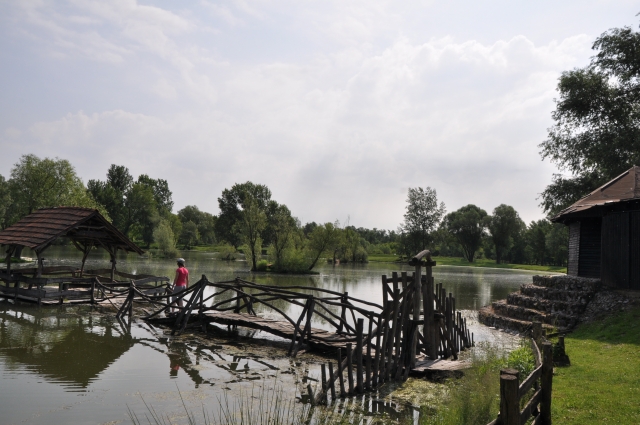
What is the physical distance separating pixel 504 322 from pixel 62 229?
17.5 metres

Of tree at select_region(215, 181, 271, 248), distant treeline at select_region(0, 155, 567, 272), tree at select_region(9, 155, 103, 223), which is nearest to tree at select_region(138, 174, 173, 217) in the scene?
distant treeline at select_region(0, 155, 567, 272)

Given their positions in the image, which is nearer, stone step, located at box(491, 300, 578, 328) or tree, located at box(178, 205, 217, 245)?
stone step, located at box(491, 300, 578, 328)

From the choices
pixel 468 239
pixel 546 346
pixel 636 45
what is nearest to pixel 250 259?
pixel 636 45

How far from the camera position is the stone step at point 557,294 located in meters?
18.6

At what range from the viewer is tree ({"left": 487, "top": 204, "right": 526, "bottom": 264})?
91062mm

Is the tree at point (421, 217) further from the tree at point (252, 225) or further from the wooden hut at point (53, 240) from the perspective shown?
the wooden hut at point (53, 240)

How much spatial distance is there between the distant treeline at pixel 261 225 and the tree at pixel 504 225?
0.59 feet

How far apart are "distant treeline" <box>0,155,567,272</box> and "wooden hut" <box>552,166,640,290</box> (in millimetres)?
32037

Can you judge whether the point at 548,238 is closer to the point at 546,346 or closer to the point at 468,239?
the point at 468,239

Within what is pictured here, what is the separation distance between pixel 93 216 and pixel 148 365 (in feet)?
37.0

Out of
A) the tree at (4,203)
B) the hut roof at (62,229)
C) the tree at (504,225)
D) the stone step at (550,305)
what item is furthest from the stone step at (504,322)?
the tree at (504,225)

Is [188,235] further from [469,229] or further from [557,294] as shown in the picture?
[557,294]

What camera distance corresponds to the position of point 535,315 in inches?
720

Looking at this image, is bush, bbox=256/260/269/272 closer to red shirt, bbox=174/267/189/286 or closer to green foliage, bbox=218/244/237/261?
green foliage, bbox=218/244/237/261
